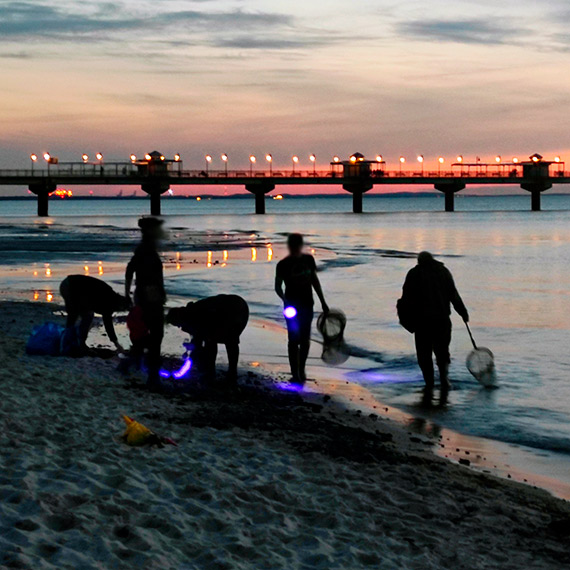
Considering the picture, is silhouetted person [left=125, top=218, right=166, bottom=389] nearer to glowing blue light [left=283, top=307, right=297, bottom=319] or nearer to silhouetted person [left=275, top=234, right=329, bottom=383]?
silhouetted person [left=275, top=234, right=329, bottom=383]

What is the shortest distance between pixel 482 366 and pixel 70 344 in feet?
16.7

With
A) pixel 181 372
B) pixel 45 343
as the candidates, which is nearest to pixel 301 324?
pixel 181 372

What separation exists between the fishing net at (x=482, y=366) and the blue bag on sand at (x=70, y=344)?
4.85 m

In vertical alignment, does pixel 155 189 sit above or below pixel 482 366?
above

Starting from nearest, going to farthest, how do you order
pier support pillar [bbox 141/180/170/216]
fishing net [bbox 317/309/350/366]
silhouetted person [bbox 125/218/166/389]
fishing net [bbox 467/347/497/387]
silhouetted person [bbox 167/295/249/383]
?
1. silhouetted person [bbox 125/218/166/389]
2. silhouetted person [bbox 167/295/249/383]
3. fishing net [bbox 467/347/497/387]
4. fishing net [bbox 317/309/350/366]
5. pier support pillar [bbox 141/180/170/216]

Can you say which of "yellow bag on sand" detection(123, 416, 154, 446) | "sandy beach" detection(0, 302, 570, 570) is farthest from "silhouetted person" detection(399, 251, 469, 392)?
"yellow bag on sand" detection(123, 416, 154, 446)

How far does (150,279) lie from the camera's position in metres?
9.74

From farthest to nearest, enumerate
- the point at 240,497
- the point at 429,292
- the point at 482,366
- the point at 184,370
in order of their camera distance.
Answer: the point at 482,366 → the point at 184,370 → the point at 429,292 → the point at 240,497

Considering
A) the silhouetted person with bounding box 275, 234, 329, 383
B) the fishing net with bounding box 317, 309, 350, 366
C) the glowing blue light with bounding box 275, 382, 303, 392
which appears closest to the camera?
the silhouetted person with bounding box 275, 234, 329, 383

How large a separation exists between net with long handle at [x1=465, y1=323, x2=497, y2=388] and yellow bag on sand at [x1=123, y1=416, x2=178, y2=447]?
218 inches

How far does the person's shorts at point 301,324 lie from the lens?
10.8m

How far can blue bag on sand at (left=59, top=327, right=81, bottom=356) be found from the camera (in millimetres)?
11789

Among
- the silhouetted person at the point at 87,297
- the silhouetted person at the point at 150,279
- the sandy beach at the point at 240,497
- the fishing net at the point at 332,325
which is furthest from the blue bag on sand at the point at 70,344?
the fishing net at the point at 332,325

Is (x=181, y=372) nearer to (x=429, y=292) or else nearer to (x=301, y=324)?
(x=301, y=324)
